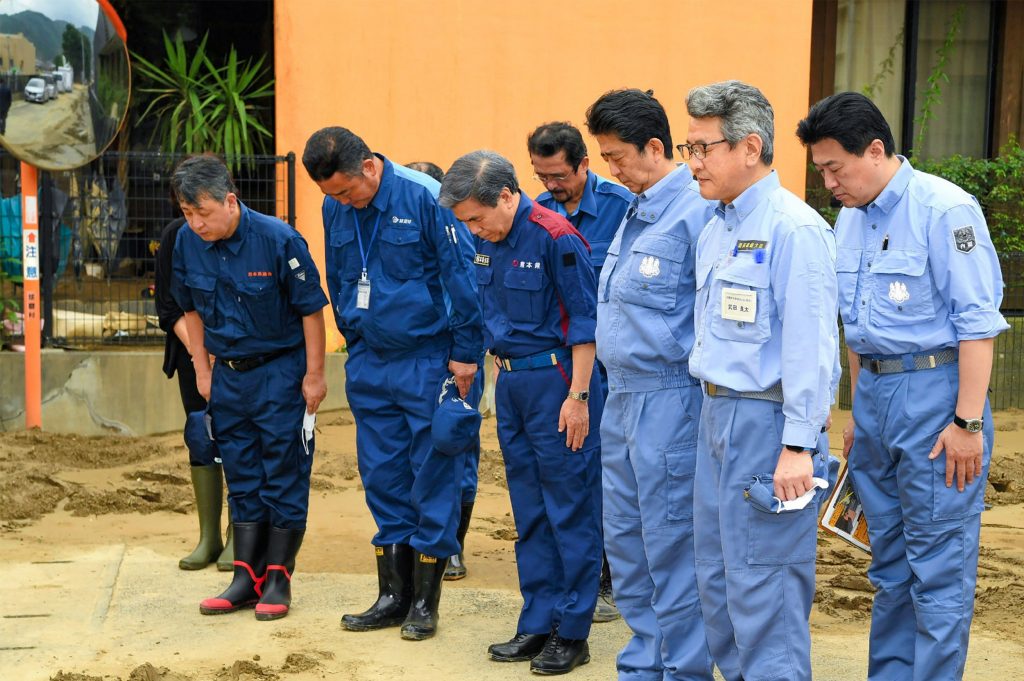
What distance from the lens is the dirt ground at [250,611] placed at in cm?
446

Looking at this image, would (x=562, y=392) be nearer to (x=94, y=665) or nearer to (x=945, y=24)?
(x=94, y=665)

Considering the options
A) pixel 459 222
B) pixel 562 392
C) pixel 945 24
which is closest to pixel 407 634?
pixel 562 392

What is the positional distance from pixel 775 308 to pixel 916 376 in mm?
735

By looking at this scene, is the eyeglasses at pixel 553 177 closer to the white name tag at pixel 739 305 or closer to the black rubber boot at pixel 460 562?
the black rubber boot at pixel 460 562

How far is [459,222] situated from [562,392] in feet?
3.00

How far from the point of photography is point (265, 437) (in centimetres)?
499

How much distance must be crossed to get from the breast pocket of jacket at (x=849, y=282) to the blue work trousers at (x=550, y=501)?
958 mm

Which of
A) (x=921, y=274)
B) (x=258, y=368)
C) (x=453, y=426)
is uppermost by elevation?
(x=921, y=274)

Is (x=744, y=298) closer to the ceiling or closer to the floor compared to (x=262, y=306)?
closer to the ceiling

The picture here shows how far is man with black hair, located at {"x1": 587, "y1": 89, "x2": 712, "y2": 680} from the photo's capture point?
373 cm

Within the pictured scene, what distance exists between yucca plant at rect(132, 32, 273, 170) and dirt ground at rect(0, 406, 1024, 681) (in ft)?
9.86

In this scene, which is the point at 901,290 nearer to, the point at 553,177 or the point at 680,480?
the point at 680,480

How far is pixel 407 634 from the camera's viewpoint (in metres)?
4.72

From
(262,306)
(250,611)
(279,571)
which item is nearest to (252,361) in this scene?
(262,306)
